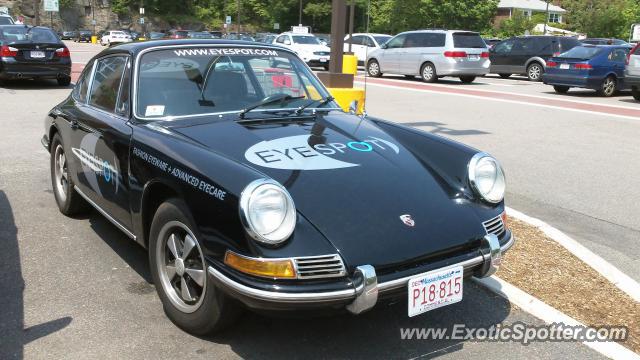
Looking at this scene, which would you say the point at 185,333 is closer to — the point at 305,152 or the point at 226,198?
the point at 226,198

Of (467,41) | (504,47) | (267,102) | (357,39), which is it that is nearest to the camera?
(267,102)

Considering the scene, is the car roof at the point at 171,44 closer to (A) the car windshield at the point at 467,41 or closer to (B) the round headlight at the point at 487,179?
(B) the round headlight at the point at 487,179

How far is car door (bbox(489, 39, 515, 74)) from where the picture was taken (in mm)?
22906

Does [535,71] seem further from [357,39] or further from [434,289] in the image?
[434,289]

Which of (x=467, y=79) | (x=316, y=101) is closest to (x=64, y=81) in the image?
(x=467, y=79)

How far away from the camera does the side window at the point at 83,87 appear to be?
4.82 meters

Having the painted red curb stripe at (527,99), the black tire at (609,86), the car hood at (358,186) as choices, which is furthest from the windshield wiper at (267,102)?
the black tire at (609,86)

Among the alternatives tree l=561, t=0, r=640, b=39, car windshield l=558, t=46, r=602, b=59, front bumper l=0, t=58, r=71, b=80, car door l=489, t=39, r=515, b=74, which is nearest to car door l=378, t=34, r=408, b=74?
car door l=489, t=39, r=515, b=74

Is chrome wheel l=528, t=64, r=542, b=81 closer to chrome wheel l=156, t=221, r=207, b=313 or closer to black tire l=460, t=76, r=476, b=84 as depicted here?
black tire l=460, t=76, r=476, b=84

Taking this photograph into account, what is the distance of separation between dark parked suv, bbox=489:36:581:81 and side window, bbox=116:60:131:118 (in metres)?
19.7

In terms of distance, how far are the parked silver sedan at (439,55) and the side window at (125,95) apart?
1701cm

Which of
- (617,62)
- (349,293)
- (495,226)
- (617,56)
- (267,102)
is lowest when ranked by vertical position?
(349,293)

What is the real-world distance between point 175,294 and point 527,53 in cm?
2150

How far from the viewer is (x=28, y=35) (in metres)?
15.0
